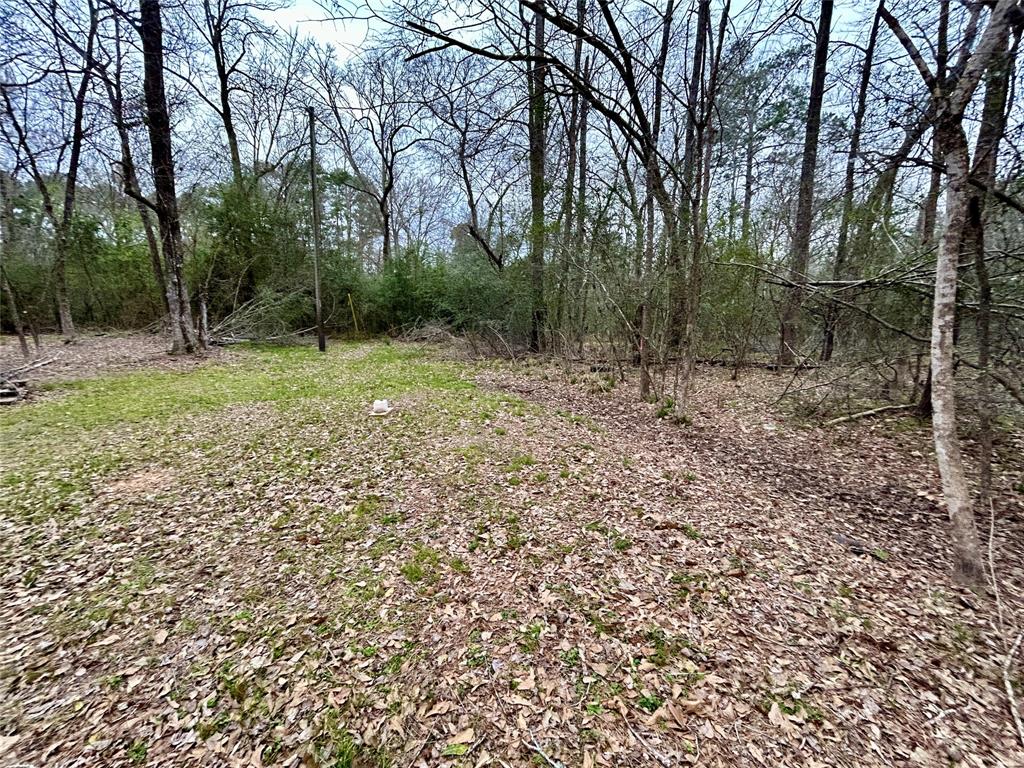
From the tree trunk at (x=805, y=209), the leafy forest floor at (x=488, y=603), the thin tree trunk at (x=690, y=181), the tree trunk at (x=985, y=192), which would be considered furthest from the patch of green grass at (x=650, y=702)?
the tree trunk at (x=805, y=209)

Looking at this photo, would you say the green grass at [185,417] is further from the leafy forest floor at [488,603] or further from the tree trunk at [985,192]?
the tree trunk at [985,192]

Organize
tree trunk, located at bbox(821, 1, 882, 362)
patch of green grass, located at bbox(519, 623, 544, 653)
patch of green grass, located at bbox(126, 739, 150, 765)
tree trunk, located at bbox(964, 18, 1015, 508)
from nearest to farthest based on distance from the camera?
patch of green grass, located at bbox(126, 739, 150, 765), patch of green grass, located at bbox(519, 623, 544, 653), tree trunk, located at bbox(964, 18, 1015, 508), tree trunk, located at bbox(821, 1, 882, 362)

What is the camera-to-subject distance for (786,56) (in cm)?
584

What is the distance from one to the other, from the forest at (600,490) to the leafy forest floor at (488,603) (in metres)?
0.02

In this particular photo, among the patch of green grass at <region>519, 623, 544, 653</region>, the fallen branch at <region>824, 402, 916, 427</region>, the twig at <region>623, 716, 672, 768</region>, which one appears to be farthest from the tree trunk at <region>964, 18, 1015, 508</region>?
the patch of green grass at <region>519, 623, 544, 653</region>

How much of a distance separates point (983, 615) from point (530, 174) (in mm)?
10490

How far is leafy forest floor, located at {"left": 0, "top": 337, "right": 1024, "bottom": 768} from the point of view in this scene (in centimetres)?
156

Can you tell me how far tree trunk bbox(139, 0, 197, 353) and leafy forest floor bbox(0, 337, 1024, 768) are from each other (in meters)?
5.16

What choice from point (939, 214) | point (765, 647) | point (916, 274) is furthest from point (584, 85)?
point (765, 647)

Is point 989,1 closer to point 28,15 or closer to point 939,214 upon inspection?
point 939,214

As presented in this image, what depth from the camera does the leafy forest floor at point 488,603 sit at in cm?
156

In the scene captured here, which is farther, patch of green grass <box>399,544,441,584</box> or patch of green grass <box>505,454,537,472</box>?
patch of green grass <box>505,454,537,472</box>

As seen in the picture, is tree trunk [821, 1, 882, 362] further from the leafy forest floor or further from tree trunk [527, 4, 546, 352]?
tree trunk [527, 4, 546, 352]

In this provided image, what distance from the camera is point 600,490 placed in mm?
3445
